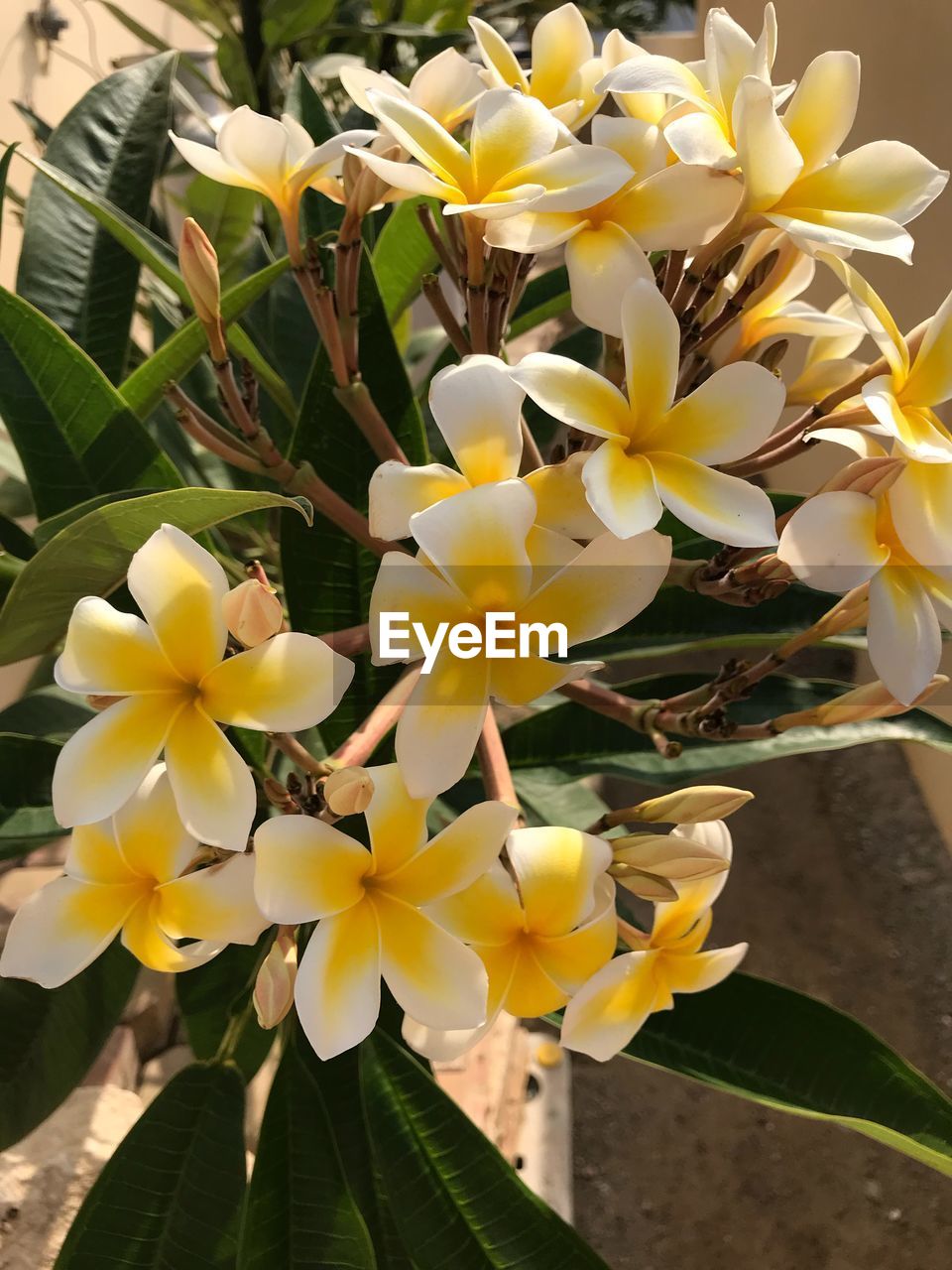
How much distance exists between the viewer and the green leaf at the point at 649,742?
547mm

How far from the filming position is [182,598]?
272 mm

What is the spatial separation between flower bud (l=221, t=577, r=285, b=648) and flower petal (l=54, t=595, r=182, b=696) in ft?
0.08

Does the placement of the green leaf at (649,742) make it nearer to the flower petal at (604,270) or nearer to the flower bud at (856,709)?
the flower bud at (856,709)

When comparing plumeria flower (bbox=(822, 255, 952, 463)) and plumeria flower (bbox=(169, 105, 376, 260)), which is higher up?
plumeria flower (bbox=(169, 105, 376, 260))

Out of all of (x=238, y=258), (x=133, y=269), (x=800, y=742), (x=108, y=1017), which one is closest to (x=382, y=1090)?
(x=108, y=1017)

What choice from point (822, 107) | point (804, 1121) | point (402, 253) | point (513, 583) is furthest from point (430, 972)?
point (804, 1121)

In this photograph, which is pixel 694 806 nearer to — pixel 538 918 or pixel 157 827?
pixel 538 918

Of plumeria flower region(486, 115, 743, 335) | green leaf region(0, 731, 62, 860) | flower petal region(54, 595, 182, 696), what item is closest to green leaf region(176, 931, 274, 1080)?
green leaf region(0, 731, 62, 860)

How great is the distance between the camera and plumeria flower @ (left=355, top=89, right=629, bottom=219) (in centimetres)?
30

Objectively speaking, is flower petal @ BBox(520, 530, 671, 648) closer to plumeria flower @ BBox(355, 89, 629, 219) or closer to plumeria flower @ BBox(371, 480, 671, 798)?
plumeria flower @ BBox(371, 480, 671, 798)

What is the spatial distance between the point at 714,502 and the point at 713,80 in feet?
0.57

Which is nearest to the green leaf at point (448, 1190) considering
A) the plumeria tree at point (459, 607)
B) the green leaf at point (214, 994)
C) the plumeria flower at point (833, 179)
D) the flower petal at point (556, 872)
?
the plumeria tree at point (459, 607)

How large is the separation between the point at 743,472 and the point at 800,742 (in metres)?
0.21

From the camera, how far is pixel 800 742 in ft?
1.71
